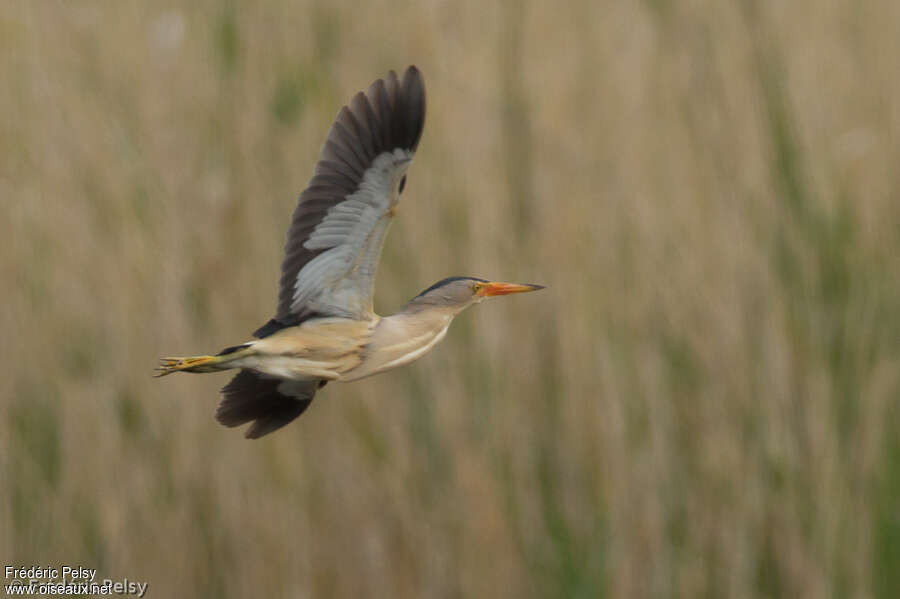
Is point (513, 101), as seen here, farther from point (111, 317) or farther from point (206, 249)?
point (111, 317)

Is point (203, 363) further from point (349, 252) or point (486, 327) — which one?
point (486, 327)

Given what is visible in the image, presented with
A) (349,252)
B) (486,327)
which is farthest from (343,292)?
(486,327)

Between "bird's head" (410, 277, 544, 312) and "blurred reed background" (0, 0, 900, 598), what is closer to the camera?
"bird's head" (410, 277, 544, 312)

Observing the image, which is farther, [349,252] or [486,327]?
[486,327]

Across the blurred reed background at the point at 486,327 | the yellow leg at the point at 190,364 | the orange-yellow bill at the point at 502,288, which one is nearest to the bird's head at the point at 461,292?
the orange-yellow bill at the point at 502,288

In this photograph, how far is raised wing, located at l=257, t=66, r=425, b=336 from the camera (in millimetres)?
613

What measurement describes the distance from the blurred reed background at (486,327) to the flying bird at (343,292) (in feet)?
2.80

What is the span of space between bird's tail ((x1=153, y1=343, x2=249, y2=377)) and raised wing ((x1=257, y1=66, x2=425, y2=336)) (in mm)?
30

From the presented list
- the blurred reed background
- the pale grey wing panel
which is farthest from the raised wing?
the blurred reed background

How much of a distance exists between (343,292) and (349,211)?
0.05 m

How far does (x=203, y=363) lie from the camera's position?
21.4 inches

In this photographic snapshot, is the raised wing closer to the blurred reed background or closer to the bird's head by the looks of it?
the bird's head

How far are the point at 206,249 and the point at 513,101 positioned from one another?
0.52 meters

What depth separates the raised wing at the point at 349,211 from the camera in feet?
2.01
